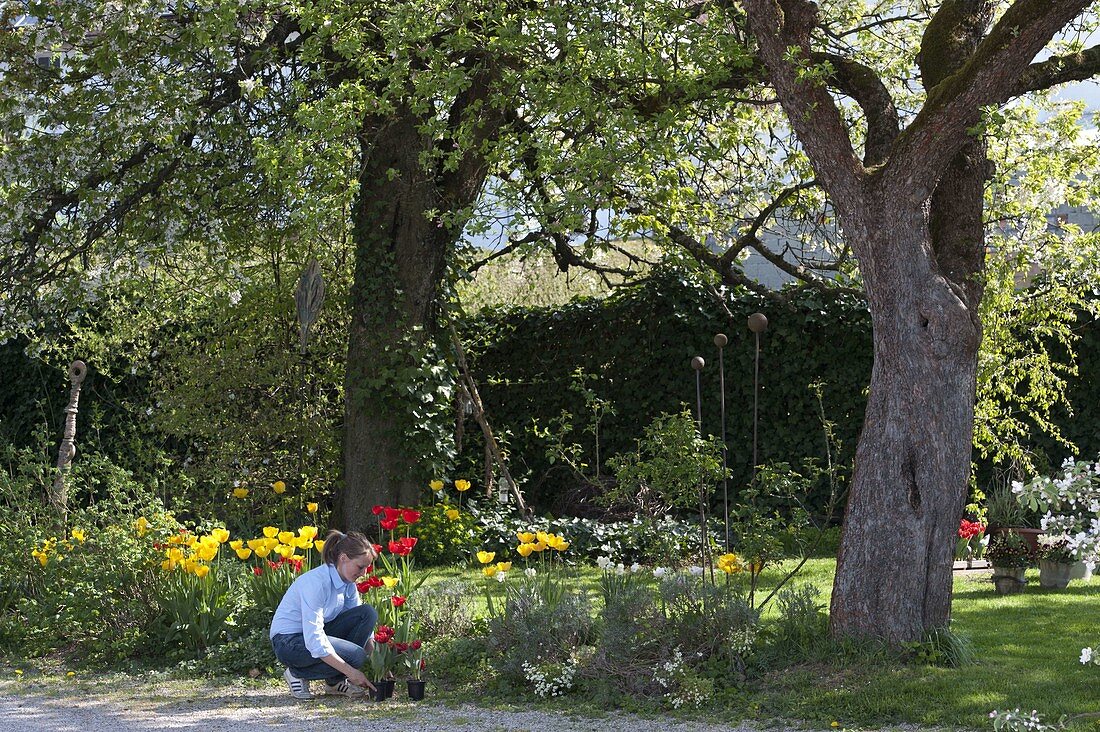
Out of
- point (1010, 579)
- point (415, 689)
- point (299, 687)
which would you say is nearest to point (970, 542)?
point (1010, 579)

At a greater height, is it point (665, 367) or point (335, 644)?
point (665, 367)

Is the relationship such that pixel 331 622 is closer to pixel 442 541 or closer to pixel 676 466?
pixel 676 466

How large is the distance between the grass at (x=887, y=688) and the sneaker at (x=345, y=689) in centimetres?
39

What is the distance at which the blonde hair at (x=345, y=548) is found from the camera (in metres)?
5.49

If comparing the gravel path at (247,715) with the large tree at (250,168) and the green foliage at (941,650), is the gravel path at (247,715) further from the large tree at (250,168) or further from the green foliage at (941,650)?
the large tree at (250,168)

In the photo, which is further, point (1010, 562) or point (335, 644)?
point (1010, 562)

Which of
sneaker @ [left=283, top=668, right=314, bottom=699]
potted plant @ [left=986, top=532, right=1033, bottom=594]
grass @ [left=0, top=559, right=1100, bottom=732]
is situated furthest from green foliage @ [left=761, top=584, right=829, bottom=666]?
potted plant @ [left=986, top=532, right=1033, bottom=594]

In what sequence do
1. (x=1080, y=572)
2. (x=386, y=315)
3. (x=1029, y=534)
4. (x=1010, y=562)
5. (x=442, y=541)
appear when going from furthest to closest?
(x=386, y=315)
(x=442, y=541)
(x=1080, y=572)
(x=1029, y=534)
(x=1010, y=562)

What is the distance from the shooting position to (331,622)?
569 centimetres

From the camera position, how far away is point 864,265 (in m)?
5.89

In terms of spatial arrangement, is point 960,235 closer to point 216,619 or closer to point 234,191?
point 216,619

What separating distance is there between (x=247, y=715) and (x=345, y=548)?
88 centimetres

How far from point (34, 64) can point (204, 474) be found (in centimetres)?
361

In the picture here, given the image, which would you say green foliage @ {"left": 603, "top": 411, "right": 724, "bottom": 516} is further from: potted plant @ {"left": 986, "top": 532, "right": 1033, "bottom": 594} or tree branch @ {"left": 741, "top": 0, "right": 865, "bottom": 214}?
potted plant @ {"left": 986, "top": 532, "right": 1033, "bottom": 594}
